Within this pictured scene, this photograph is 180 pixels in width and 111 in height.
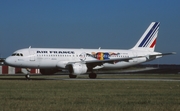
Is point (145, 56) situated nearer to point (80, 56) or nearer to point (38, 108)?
point (80, 56)

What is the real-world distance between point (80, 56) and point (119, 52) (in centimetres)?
636

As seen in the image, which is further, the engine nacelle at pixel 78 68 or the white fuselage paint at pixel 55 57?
the engine nacelle at pixel 78 68

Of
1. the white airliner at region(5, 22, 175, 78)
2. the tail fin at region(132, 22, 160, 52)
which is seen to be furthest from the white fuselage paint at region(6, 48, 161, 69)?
the tail fin at region(132, 22, 160, 52)

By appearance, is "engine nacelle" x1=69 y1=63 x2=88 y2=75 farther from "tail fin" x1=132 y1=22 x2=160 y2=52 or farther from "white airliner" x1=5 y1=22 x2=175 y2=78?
"tail fin" x1=132 y1=22 x2=160 y2=52

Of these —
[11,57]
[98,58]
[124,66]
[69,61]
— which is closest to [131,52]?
[124,66]

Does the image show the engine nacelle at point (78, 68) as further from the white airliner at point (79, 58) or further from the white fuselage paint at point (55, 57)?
the white fuselage paint at point (55, 57)

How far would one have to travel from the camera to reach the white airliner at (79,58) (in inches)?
1967

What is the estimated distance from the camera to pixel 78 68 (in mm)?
51094

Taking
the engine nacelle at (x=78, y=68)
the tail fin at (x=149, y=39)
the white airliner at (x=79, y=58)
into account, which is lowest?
the engine nacelle at (x=78, y=68)

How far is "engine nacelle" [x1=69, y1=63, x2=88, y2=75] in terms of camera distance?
51000 millimetres

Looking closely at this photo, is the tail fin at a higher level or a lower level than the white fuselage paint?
higher

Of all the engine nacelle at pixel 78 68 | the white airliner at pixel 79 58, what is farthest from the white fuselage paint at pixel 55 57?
the engine nacelle at pixel 78 68

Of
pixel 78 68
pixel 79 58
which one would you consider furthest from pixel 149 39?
pixel 78 68

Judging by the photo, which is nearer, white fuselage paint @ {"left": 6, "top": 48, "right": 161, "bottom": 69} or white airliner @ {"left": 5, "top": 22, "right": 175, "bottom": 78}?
white fuselage paint @ {"left": 6, "top": 48, "right": 161, "bottom": 69}
